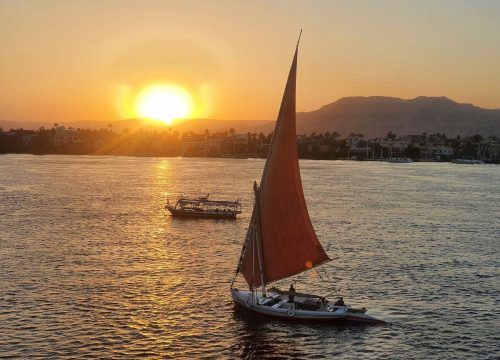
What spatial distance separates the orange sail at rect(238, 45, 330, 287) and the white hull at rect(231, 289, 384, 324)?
1345mm

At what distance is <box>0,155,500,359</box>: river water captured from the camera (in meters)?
37.1

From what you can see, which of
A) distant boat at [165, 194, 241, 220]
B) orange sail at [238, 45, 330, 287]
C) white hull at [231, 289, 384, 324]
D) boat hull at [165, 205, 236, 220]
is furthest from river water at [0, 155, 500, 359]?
orange sail at [238, 45, 330, 287]

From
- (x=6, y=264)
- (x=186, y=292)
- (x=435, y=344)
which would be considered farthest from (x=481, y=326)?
(x=6, y=264)

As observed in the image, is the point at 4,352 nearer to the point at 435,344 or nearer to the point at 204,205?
the point at 435,344

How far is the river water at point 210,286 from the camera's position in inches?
1459

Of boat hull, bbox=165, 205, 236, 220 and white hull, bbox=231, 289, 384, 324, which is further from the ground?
boat hull, bbox=165, 205, 236, 220

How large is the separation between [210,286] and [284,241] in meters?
11.3

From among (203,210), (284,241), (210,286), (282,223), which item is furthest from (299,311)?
(203,210)

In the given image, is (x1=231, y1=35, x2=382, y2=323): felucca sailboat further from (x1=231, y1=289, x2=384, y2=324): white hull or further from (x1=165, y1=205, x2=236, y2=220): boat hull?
(x1=165, y1=205, x2=236, y2=220): boat hull

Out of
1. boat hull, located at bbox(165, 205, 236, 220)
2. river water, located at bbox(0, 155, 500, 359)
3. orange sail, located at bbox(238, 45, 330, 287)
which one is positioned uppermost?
orange sail, located at bbox(238, 45, 330, 287)

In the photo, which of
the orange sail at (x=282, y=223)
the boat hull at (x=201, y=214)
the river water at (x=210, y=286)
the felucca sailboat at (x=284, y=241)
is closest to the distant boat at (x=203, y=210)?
the boat hull at (x=201, y=214)

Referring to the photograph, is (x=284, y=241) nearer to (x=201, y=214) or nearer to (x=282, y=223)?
(x=282, y=223)

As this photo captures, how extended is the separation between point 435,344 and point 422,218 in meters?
63.3

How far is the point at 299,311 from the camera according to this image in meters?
39.8
